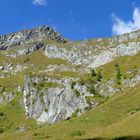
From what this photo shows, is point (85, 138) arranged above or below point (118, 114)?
below

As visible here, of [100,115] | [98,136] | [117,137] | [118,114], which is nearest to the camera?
[117,137]

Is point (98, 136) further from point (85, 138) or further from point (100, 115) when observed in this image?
point (100, 115)

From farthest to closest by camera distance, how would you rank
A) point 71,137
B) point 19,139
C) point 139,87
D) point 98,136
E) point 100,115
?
point 139,87 < point 100,115 < point 19,139 < point 71,137 < point 98,136

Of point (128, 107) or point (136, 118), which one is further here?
point (128, 107)

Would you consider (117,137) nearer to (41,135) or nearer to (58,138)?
(58,138)

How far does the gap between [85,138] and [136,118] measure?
11987 mm

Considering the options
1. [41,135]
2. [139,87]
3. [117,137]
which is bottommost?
[117,137]

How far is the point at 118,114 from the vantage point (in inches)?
4847

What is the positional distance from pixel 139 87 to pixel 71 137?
248 ft

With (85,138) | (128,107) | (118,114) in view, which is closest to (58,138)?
(85,138)

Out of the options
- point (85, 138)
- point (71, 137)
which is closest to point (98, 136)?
point (85, 138)

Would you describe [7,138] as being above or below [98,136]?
above

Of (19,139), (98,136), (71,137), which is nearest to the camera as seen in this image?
(98,136)

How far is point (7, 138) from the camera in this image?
115 metres
